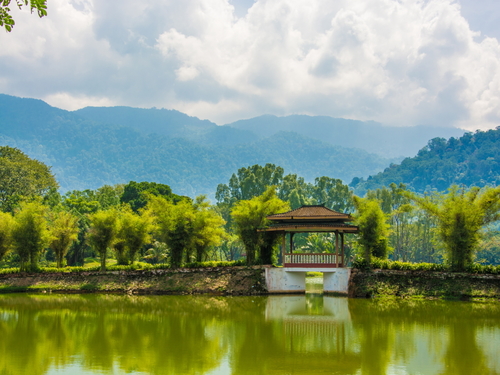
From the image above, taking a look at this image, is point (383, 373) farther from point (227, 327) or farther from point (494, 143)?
point (494, 143)

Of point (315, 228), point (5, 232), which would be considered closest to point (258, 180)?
point (5, 232)

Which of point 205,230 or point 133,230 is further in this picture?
point 133,230

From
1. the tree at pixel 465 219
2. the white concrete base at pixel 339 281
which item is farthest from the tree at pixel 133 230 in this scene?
the tree at pixel 465 219

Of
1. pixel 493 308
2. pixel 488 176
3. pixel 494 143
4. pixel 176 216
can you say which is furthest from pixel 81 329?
pixel 494 143

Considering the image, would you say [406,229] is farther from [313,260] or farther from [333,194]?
[313,260]

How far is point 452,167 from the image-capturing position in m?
153

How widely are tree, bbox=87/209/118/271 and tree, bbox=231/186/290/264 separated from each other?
7.39m

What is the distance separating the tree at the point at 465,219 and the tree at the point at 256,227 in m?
8.60

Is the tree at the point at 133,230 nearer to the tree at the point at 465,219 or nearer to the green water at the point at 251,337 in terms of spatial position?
the green water at the point at 251,337

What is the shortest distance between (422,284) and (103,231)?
17.7 metres

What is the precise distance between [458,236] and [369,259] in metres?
4.34

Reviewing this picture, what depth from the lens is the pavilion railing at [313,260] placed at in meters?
25.9

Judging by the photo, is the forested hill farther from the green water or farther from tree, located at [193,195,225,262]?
the green water

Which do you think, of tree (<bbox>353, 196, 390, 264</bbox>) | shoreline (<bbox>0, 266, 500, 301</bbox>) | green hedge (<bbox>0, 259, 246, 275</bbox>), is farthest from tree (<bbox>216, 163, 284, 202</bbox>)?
tree (<bbox>353, 196, 390, 264</bbox>)
